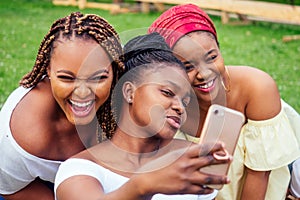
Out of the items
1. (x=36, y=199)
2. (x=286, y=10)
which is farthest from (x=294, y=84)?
(x=36, y=199)

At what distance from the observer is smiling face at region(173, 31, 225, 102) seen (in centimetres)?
267

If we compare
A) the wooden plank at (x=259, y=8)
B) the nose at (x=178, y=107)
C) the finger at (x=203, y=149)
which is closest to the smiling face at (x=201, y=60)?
the nose at (x=178, y=107)

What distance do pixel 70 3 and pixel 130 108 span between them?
489 inches

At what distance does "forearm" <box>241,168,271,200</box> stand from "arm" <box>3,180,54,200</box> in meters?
1.01

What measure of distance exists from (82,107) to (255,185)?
3.77ft

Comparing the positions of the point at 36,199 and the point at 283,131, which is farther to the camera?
the point at 283,131

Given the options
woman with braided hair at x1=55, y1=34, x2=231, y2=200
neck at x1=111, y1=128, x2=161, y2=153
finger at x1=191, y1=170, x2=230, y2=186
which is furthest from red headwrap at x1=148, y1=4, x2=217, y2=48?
finger at x1=191, y1=170, x2=230, y2=186

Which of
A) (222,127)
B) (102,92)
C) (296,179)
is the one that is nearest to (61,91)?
(102,92)

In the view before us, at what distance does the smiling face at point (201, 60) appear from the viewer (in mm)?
2670

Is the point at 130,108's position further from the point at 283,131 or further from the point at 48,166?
the point at 283,131

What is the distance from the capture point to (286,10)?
10.9 m

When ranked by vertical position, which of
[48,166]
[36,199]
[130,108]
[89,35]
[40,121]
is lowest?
[36,199]

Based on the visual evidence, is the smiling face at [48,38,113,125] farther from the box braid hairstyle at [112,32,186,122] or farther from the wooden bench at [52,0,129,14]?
the wooden bench at [52,0,129,14]

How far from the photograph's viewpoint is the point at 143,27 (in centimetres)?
590
